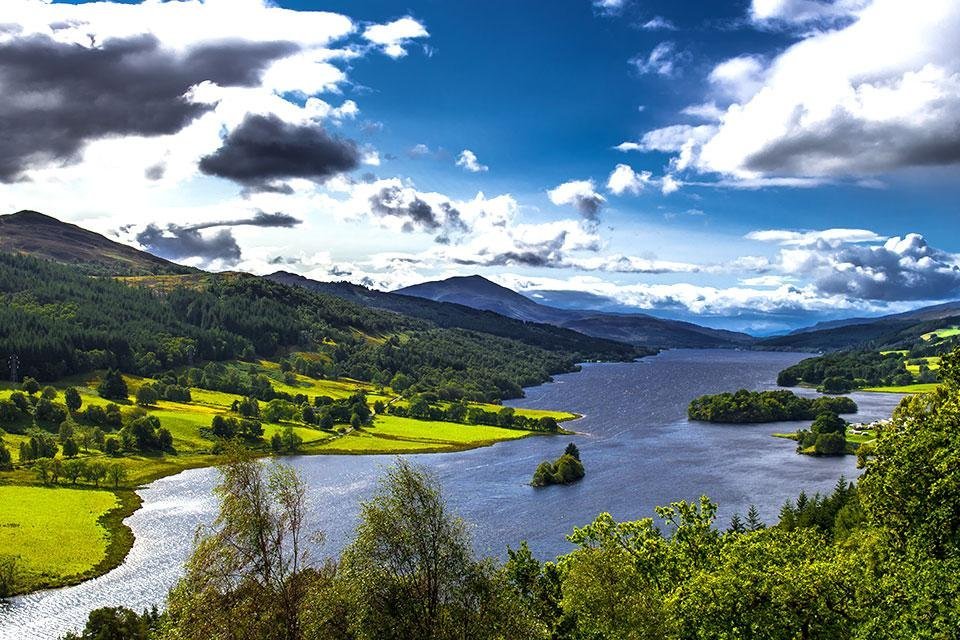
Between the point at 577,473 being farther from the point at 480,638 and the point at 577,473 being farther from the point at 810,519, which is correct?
the point at 480,638

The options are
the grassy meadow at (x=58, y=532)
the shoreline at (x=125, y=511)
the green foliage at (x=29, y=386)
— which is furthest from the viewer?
the green foliage at (x=29, y=386)

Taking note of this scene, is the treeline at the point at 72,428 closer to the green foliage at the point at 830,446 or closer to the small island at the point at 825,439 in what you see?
the small island at the point at 825,439

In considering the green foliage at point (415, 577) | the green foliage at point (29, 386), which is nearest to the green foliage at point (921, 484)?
the green foliage at point (415, 577)

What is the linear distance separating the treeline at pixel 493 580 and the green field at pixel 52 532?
71.2m

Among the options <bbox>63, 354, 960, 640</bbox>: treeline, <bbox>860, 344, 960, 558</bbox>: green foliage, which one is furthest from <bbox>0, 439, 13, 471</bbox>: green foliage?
<bbox>860, 344, 960, 558</bbox>: green foliage

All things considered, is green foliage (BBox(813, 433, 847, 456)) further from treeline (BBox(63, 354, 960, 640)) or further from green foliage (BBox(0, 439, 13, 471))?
green foliage (BBox(0, 439, 13, 471))

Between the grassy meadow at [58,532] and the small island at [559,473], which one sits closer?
the grassy meadow at [58,532]

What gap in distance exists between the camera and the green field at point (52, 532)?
92.1 meters

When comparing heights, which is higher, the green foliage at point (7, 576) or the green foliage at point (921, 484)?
the green foliage at point (921, 484)

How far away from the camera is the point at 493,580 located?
36.7 m

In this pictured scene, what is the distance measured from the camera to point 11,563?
89.2 meters

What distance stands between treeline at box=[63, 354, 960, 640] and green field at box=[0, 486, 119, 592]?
234 ft

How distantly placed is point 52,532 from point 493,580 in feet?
312

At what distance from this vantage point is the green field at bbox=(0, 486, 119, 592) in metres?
92.1
